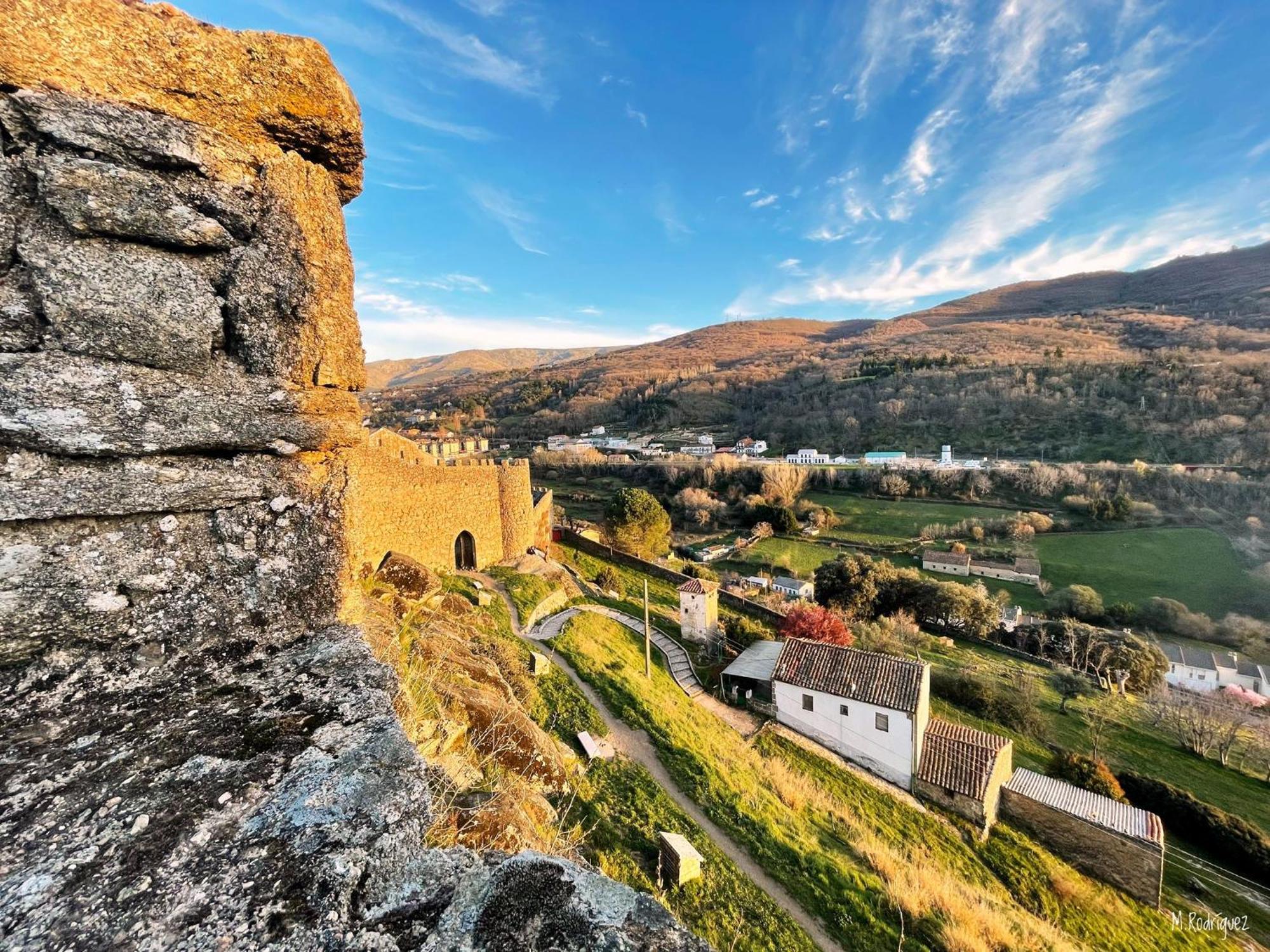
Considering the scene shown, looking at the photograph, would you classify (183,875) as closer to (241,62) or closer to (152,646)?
(152,646)

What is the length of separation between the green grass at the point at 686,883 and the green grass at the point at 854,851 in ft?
3.01

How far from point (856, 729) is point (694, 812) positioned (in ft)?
29.5

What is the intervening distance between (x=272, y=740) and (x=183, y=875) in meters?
0.51

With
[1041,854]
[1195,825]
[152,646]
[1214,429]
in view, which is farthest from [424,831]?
[1214,429]

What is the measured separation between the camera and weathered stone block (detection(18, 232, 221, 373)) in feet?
6.47

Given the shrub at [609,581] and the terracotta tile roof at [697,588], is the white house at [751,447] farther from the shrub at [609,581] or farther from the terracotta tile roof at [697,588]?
the terracotta tile roof at [697,588]

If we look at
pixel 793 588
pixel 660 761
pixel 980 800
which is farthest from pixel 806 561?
pixel 660 761

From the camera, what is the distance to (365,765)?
1723mm

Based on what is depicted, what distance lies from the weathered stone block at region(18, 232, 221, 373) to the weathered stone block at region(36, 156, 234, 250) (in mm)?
67

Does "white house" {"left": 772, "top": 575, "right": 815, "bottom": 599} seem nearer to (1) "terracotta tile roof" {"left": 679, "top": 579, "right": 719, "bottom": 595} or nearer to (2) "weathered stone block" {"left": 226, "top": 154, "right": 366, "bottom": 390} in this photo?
(1) "terracotta tile roof" {"left": 679, "top": 579, "right": 719, "bottom": 595}

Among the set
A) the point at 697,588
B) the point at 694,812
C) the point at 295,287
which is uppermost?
the point at 295,287

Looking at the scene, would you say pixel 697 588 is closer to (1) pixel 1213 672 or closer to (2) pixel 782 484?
(1) pixel 1213 672

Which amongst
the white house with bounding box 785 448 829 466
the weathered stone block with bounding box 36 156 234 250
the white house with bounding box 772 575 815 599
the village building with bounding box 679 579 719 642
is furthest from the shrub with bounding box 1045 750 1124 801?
the white house with bounding box 785 448 829 466

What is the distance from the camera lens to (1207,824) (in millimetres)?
14922
